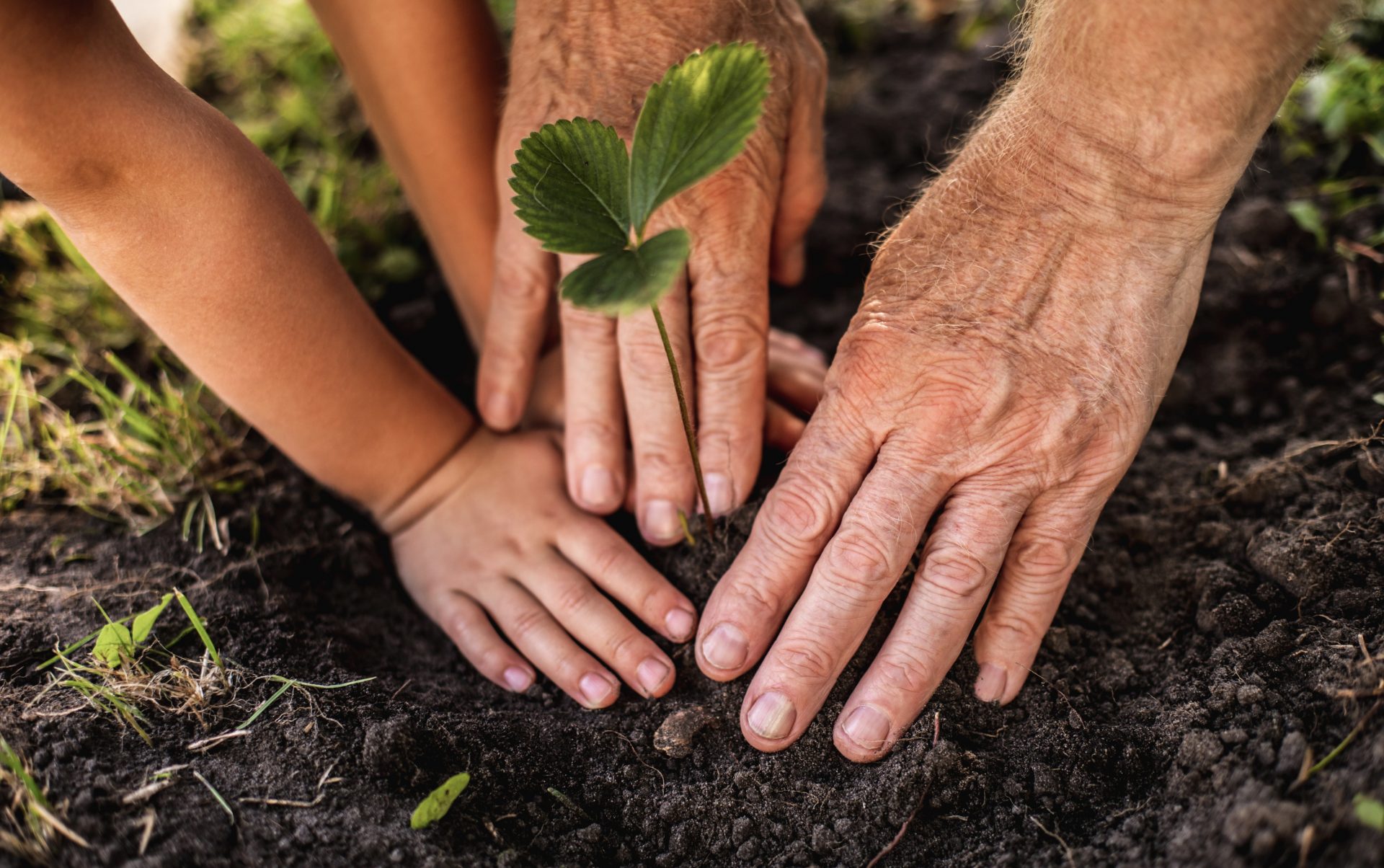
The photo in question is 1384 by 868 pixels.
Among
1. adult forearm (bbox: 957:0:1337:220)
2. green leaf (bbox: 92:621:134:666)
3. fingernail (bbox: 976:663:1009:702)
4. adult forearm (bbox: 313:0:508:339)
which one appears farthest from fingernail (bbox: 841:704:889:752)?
adult forearm (bbox: 313:0:508:339)

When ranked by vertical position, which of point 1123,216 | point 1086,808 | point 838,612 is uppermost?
point 1123,216

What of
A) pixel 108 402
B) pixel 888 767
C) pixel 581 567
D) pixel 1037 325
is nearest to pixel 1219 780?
pixel 888 767

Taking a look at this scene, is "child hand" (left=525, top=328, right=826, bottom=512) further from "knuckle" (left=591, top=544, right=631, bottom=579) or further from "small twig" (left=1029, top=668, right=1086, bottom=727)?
"small twig" (left=1029, top=668, right=1086, bottom=727)

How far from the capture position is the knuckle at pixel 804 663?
1219 mm

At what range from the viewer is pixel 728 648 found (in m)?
1.27

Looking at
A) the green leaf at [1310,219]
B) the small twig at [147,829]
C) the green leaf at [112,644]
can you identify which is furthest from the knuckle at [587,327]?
the green leaf at [1310,219]

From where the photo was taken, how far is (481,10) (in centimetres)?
178

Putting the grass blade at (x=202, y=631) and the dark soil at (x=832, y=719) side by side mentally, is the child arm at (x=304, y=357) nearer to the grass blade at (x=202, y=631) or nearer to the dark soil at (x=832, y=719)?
the dark soil at (x=832, y=719)

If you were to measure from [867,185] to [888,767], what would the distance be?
1.55 m

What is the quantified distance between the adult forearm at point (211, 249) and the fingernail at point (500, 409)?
0.10 meters

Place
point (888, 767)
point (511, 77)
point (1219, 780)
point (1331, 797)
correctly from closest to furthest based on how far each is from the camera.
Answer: point (1331, 797) < point (1219, 780) < point (888, 767) < point (511, 77)

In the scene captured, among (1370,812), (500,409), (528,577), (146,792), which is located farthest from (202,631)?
(1370,812)

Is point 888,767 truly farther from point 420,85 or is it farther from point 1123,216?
point 420,85

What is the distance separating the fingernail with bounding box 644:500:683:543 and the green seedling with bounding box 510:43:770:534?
0.38 metres
